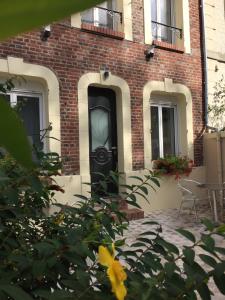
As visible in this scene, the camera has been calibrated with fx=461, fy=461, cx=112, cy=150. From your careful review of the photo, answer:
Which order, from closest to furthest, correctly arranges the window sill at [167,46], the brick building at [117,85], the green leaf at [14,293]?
1. the green leaf at [14,293]
2. the brick building at [117,85]
3. the window sill at [167,46]

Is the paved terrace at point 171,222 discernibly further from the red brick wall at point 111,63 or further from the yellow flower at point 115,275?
the yellow flower at point 115,275

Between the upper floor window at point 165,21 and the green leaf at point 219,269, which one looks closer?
the green leaf at point 219,269

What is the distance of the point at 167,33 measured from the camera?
1170 cm

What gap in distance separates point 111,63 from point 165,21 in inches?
97.8

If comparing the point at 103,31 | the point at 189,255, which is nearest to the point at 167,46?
the point at 103,31

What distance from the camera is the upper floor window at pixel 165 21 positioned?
11344 mm

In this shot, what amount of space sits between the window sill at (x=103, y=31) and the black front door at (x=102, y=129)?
1.21 metres

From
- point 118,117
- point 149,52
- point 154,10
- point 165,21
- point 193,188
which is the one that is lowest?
point 193,188

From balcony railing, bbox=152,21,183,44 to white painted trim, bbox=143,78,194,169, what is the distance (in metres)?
1.11

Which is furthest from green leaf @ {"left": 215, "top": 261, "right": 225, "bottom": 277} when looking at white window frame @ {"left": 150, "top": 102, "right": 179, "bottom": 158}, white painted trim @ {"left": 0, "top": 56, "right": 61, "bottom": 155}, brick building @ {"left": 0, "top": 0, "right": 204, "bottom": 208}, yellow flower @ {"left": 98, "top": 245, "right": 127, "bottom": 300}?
white window frame @ {"left": 150, "top": 102, "right": 179, "bottom": 158}

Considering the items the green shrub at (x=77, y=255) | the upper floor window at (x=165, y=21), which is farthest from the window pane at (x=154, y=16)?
the green shrub at (x=77, y=255)

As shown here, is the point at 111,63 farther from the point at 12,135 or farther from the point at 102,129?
the point at 12,135

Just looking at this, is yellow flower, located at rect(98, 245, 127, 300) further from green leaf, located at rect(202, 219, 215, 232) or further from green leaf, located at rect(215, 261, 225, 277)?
green leaf, located at rect(202, 219, 215, 232)

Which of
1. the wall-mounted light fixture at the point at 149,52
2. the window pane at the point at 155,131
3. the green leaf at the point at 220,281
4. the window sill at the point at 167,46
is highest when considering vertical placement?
the window sill at the point at 167,46
